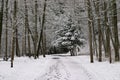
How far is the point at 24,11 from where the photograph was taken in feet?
81.1

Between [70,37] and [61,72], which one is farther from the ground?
[70,37]

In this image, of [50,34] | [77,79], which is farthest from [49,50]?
[77,79]

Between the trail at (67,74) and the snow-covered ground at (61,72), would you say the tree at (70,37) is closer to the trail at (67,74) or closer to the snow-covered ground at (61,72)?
the snow-covered ground at (61,72)

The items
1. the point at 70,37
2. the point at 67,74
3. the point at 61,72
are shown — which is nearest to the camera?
the point at 67,74

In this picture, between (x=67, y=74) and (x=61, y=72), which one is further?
(x=61, y=72)

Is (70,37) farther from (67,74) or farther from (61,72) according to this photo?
(67,74)

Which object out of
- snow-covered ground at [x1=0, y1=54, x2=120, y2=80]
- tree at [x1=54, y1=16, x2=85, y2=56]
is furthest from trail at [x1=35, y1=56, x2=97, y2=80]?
tree at [x1=54, y1=16, x2=85, y2=56]

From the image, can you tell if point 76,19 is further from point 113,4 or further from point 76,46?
point 113,4

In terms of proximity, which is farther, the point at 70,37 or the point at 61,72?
the point at 70,37

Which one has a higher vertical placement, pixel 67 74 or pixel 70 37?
pixel 70 37

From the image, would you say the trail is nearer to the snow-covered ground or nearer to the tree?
the snow-covered ground

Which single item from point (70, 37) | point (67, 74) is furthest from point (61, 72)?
point (70, 37)

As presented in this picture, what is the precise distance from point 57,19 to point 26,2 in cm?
1797

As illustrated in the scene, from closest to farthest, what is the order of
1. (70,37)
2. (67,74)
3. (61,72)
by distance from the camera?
(67,74) < (61,72) < (70,37)
